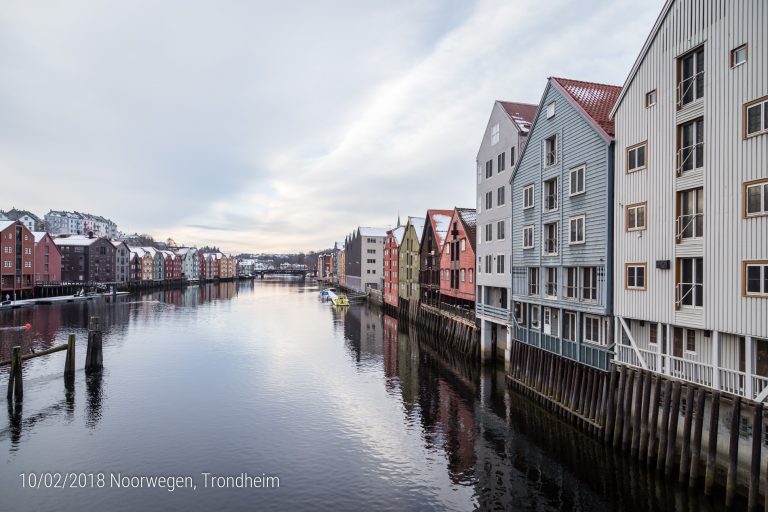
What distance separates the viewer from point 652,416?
18828mm

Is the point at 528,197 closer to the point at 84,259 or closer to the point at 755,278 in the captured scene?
the point at 755,278

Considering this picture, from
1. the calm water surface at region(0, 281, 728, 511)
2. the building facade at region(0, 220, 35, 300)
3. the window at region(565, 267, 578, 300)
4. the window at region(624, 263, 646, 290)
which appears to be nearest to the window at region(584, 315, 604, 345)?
the window at region(565, 267, 578, 300)

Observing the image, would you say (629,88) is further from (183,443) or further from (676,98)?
(183,443)

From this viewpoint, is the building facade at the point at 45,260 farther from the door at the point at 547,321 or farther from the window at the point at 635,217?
the window at the point at 635,217

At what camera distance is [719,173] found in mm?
16984

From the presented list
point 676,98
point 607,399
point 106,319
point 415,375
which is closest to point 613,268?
point 607,399

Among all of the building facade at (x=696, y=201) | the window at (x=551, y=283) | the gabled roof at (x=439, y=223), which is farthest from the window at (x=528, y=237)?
the gabled roof at (x=439, y=223)

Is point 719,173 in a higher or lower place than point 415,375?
higher

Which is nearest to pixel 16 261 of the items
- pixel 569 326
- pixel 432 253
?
pixel 432 253

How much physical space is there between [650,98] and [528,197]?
11527 millimetres

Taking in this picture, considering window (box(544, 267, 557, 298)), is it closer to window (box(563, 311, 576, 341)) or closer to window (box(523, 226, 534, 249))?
window (box(563, 311, 576, 341))

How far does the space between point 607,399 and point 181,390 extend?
1081 inches

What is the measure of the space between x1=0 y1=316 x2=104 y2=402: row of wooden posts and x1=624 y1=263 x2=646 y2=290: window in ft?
112

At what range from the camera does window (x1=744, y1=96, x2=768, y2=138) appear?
15.4 meters
